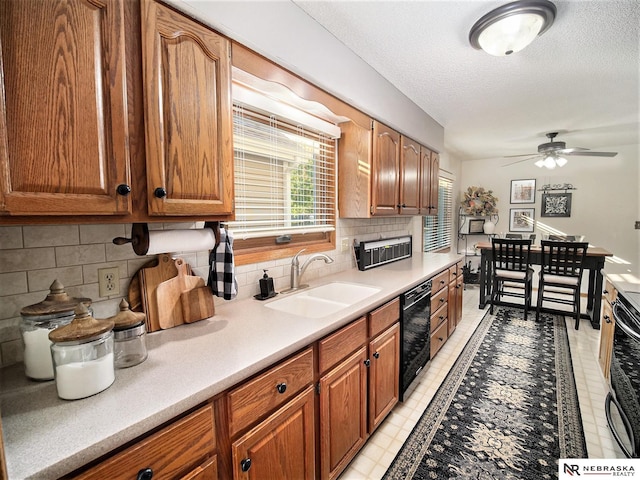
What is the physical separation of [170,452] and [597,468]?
201cm

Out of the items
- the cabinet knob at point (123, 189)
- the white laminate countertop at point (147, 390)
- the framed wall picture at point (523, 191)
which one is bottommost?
the white laminate countertop at point (147, 390)

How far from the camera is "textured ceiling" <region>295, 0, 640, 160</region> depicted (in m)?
1.61

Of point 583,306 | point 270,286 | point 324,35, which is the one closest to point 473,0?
point 324,35

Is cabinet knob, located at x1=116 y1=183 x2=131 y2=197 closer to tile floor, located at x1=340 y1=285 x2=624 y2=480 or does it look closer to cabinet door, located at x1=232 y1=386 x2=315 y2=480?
cabinet door, located at x1=232 y1=386 x2=315 y2=480

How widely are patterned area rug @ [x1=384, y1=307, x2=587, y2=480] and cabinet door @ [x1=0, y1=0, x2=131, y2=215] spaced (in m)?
1.86

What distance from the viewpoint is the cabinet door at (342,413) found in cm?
135

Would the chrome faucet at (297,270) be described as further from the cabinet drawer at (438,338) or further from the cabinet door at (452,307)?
the cabinet door at (452,307)

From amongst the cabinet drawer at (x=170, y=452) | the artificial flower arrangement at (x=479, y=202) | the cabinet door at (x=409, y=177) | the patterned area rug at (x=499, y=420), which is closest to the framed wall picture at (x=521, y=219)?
the artificial flower arrangement at (x=479, y=202)

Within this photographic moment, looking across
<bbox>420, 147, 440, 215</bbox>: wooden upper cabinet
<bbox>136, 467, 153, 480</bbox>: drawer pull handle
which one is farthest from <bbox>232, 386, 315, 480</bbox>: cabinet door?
<bbox>420, 147, 440, 215</bbox>: wooden upper cabinet

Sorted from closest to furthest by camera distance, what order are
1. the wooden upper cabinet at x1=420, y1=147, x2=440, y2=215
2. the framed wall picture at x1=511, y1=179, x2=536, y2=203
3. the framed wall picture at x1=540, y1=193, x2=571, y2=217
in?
the wooden upper cabinet at x1=420, y1=147, x2=440, y2=215 → the framed wall picture at x1=540, y1=193, x2=571, y2=217 → the framed wall picture at x1=511, y1=179, x2=536, y2=203

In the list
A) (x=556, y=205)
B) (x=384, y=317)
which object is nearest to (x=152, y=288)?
(x=384, y=317)

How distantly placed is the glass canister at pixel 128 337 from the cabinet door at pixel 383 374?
44.2 inches

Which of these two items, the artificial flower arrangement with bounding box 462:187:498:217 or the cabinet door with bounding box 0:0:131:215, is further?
the artificial flower arrangement with bounding box 462:187:498:217

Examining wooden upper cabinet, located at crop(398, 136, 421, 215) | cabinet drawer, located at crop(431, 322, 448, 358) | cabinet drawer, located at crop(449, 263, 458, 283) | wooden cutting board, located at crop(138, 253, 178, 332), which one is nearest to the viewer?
wooden cutting board, located at crop(138, 253, 178, 332)
